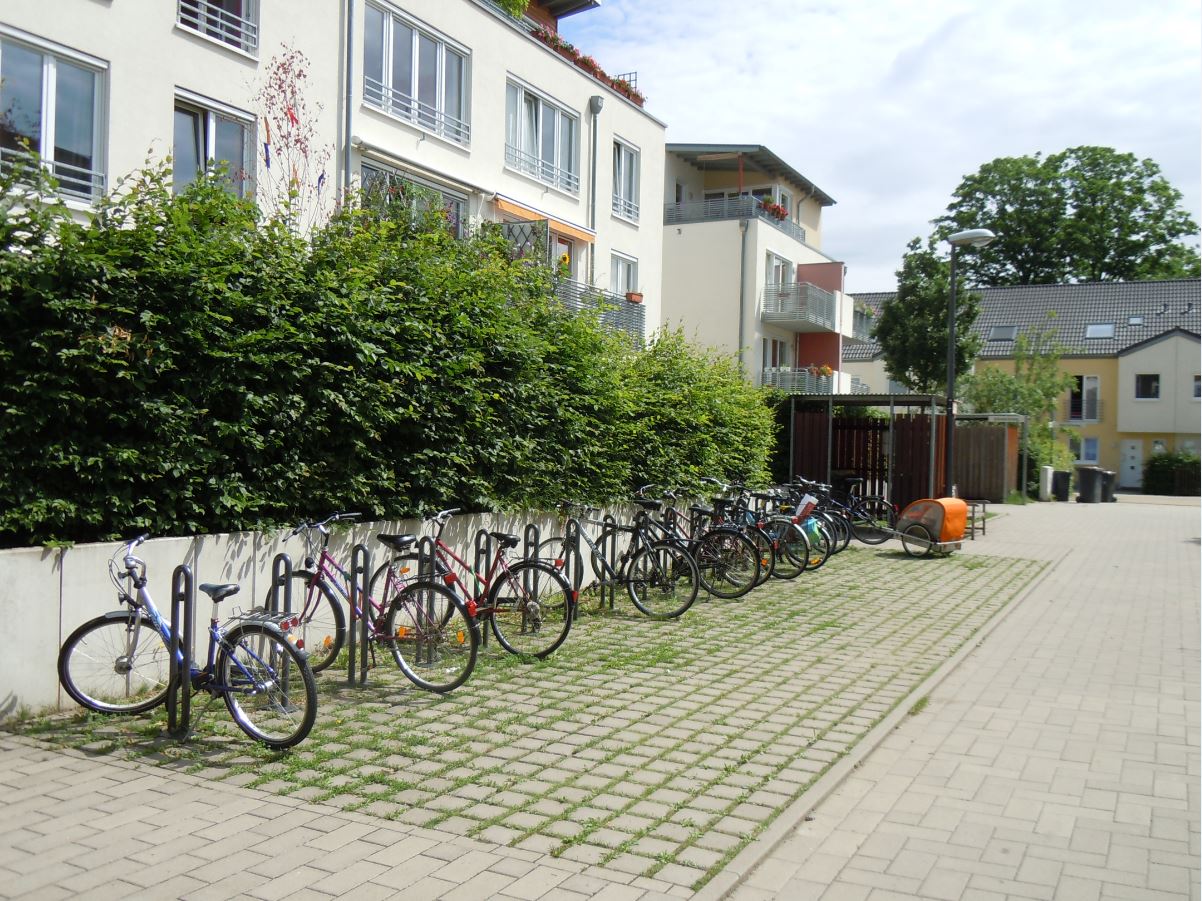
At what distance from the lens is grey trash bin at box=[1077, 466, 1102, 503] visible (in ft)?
122

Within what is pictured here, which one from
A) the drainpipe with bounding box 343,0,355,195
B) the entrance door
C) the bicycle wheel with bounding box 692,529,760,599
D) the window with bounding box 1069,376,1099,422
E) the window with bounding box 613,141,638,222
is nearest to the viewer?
the bicycle wheel with bounding box 692,529,760,599

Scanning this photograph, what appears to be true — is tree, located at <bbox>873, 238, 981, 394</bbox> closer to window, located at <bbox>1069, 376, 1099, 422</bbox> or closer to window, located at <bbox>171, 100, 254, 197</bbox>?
window, located at <bbox>1069, 376, 1099, 422</bbox>

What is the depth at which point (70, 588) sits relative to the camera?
635cm

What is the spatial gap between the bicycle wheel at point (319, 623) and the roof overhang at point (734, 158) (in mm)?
29733

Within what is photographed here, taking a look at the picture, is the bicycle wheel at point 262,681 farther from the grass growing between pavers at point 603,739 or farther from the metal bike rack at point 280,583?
the metal bike rack at point 280,583

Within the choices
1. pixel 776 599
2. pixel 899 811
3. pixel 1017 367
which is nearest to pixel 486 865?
pixel 899 811

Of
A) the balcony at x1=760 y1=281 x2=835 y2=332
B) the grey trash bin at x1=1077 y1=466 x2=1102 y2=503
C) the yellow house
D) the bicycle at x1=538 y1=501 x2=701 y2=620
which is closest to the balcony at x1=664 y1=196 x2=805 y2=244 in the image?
the balcony at x1=760 y1=281 x2=835 y2=332

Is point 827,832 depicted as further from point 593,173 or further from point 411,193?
point 593,173

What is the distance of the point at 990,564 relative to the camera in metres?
16.6

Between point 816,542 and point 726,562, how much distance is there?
127 inches

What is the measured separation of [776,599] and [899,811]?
6.75 metres

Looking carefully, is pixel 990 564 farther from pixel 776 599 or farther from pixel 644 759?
pixel 644 759

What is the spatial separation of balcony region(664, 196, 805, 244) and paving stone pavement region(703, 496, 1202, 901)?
994 inches

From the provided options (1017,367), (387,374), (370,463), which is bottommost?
(370,463)
